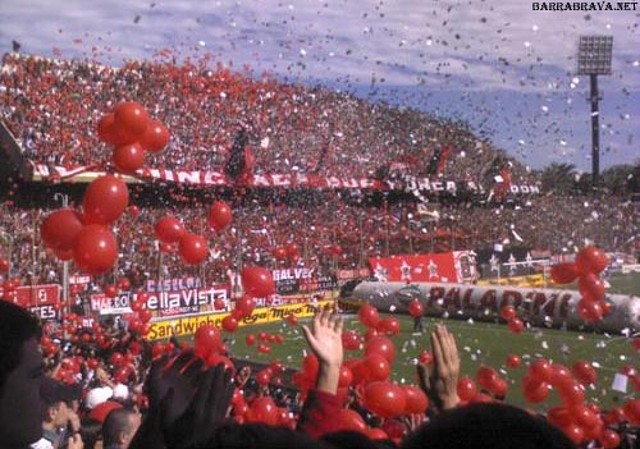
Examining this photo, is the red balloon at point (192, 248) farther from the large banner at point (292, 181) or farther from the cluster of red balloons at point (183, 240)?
the large banner at point (292, 181)

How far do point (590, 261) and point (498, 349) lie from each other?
36.1 ft

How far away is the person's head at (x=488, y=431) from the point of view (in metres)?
1.16

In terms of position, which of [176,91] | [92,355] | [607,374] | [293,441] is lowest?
[607,374]

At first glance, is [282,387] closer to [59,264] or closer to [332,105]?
[59,264]

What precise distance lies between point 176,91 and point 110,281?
32.7ft

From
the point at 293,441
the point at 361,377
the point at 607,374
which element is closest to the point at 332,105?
the point at 607,374

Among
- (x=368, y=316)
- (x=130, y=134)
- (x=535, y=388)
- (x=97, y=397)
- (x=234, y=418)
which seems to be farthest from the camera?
(x=368, y=316)

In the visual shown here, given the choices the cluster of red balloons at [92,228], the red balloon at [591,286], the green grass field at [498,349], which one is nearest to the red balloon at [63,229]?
the cluster of red balloons at [92,228]

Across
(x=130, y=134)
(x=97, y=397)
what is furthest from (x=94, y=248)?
Answer: (x=97, y=397)

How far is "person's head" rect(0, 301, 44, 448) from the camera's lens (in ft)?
7.04

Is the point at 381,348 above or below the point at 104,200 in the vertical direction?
below

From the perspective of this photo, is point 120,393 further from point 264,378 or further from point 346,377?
point 346,377

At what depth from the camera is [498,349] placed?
1870cm

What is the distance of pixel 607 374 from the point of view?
15.6 metres
